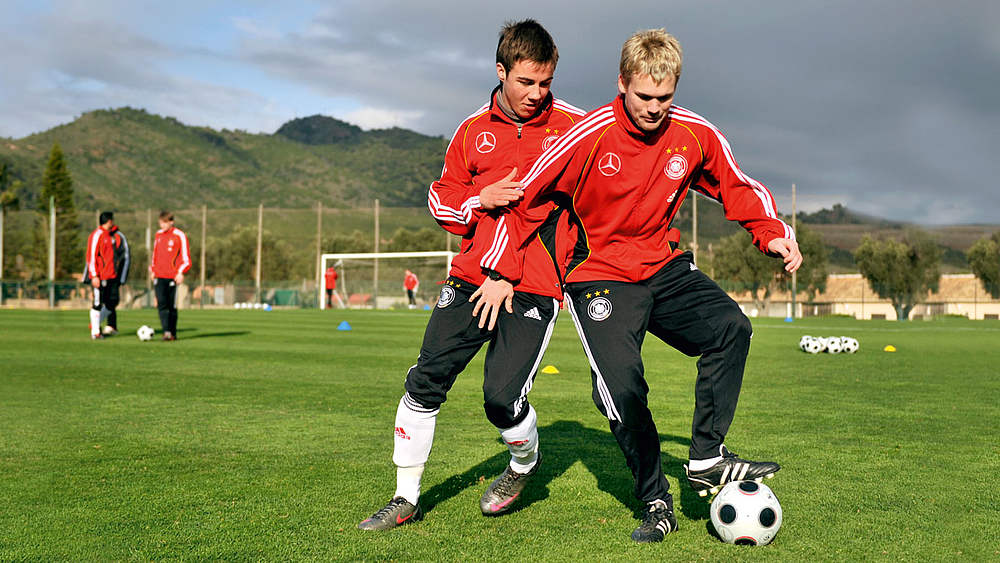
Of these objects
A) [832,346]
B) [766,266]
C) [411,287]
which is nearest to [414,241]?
[766,266]

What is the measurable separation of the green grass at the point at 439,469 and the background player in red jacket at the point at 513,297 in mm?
249

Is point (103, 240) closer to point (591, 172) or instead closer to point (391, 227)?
point (591, 172)

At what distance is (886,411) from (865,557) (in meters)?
4.50

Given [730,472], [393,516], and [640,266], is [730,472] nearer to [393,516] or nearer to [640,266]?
[640,266]

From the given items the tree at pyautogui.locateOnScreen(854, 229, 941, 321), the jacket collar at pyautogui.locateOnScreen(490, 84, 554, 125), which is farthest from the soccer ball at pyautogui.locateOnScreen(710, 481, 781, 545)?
the tree at pyautogui.locateOnScreen(854, 229, 941, 321)

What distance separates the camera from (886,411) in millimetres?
7238

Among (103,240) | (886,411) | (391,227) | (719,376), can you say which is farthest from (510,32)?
(391,227)

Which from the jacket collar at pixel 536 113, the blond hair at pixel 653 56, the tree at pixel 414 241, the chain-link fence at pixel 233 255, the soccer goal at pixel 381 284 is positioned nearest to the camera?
the blond hair at pixel 653 56

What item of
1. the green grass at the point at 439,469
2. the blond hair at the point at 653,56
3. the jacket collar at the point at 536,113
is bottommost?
the green grass at the point at 439,469

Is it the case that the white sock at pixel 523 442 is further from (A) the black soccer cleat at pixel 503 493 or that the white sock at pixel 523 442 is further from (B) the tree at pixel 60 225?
(B) the tree at pixel 60 225

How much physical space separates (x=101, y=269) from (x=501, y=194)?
43.9 ft

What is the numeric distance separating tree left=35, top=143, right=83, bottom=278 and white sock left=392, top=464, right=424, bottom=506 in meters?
78.6

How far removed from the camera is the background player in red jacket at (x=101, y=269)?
1456 centimetres

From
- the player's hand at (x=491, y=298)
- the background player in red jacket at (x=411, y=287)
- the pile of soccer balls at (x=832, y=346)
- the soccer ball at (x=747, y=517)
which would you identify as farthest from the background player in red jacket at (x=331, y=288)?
the soccer ball at (x=747, y=517)
